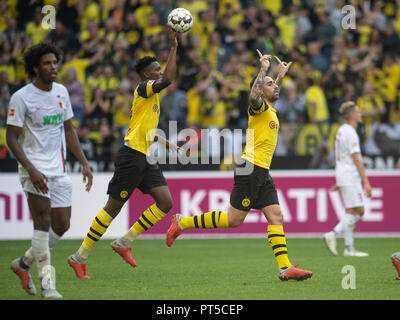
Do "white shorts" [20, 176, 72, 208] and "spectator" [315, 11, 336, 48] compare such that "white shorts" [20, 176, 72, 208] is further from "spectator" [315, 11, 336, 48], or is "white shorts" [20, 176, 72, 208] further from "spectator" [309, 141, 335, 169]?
"spectator" [315, 11, 336, 48]

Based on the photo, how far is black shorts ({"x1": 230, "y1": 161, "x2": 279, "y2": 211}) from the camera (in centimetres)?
866

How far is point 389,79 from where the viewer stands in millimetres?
17641

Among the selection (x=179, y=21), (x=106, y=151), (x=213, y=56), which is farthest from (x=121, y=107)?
(x=179, y=21)

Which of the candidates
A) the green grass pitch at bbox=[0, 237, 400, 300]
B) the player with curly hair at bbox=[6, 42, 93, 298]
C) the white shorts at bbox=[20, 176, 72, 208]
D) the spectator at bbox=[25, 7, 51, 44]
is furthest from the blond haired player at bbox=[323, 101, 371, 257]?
the spectator at bbox=[25, 7, 51, 44]

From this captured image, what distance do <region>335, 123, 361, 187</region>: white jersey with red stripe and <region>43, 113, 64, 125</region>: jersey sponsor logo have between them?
19.7 ft

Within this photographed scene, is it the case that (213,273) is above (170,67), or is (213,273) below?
below

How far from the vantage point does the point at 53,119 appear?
7.46 meters

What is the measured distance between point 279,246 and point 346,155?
14.1 feet

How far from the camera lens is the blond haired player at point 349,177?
12.2m

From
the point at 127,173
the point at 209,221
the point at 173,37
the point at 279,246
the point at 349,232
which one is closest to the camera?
the point at 279,246

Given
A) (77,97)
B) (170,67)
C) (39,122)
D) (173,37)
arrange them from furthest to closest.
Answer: (77,97)
(170,67)
(173,37)
(39,122)

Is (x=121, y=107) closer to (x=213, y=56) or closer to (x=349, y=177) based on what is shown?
(x=213, y=56)

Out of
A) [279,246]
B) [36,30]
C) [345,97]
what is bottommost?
[279,246]

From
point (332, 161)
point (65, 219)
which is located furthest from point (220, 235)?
point (65, 219)
